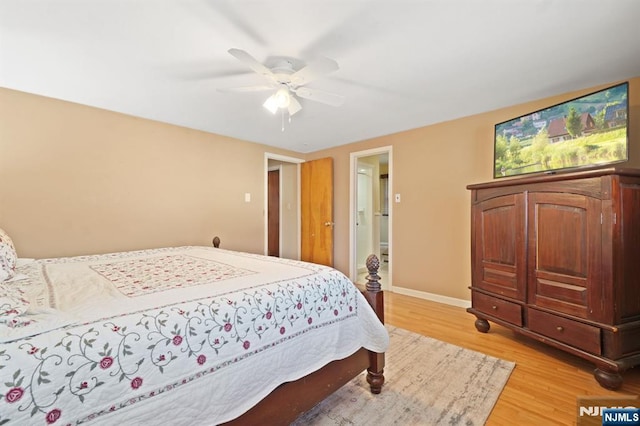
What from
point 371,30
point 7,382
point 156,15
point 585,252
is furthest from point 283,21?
point 585,252

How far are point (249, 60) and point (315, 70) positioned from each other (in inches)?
15.8

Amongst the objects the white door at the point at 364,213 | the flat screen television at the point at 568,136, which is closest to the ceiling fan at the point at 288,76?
the flat screen television at the point at 568,136

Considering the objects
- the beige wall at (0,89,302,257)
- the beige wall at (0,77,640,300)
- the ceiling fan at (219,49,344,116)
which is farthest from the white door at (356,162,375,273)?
the ceiling fan at (219,49,344,116)

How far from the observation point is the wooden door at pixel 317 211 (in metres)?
4.44

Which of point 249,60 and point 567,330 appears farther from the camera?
point 567,330

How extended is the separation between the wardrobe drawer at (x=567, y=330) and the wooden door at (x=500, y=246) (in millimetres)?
175

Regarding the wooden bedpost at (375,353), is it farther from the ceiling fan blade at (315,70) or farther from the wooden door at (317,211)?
the wooden door at (317,211)

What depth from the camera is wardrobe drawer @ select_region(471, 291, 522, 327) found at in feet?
7.16

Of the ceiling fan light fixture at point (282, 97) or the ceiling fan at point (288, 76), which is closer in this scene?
the ceiling fan at point (288, 76)

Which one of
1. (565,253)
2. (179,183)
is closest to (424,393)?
(565,253)

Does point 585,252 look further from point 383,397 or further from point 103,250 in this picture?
point 103,250

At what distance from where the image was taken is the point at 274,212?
5.63m

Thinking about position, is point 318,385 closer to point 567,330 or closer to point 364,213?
point 567,330

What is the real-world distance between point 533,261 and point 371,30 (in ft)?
6.50
